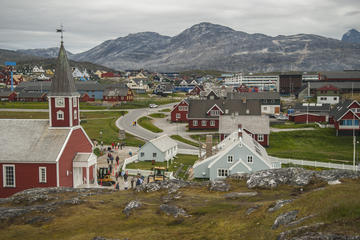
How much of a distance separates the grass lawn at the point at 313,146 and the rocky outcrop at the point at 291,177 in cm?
2836

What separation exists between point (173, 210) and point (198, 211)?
1.34m

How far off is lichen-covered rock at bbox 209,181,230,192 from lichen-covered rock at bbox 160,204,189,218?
511cm

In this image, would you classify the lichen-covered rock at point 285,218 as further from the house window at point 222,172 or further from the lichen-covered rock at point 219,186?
the house window at point 222,172

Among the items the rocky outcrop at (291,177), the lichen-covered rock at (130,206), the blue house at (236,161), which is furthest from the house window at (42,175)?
the rocky outcrop at (291,177)

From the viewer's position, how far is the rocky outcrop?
23.9 metres

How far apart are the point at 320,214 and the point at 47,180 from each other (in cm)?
2555

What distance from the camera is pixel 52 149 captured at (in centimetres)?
3356

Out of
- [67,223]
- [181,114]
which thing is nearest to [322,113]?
[181,114]

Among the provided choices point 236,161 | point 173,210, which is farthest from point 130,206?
point 236,161

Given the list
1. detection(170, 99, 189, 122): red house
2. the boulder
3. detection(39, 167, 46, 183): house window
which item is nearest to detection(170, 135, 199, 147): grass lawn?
detection(170, 99, 189, 122): red house

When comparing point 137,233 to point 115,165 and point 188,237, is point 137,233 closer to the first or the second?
point 188,237

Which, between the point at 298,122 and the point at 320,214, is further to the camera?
the point at 298,122

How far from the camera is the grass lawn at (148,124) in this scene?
245 feet

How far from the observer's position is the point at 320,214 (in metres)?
13.8
